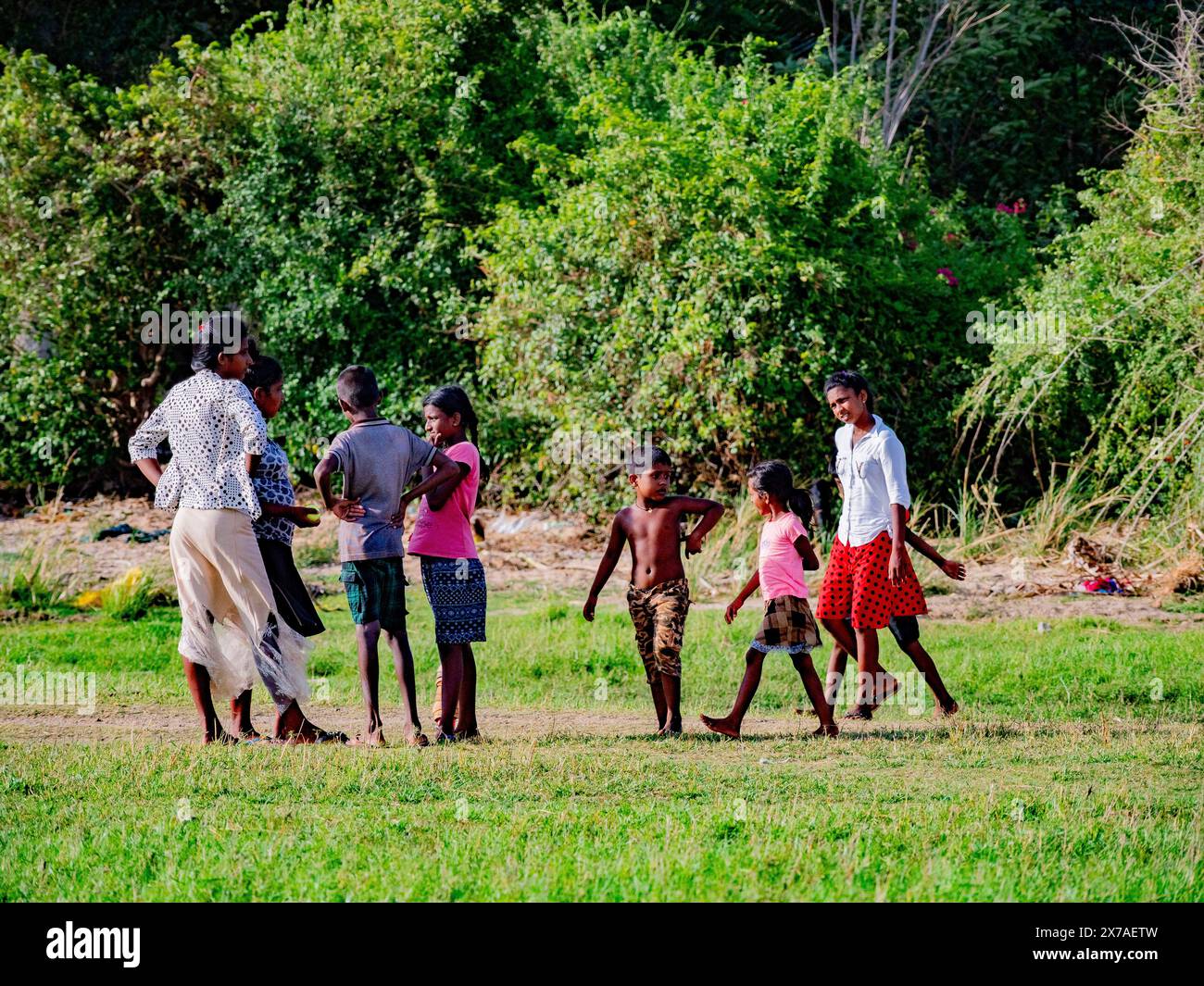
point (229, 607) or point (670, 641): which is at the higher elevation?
point (229, 607)

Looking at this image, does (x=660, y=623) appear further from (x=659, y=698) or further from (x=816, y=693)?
(x=816, y=693)

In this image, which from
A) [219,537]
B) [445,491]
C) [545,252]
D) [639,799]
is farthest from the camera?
[545,252]

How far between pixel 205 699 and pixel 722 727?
2.62 meters

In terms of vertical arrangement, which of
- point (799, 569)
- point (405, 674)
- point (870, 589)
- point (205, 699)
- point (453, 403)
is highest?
point (453, 403)

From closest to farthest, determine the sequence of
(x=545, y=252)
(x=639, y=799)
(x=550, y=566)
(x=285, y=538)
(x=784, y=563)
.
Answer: (x=639, y=799)
(x=285, y=538)
(x=784, y=563)
(x=550, y=566)
(x=545, y=252)

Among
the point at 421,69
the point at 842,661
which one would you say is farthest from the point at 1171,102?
the point at 421,69

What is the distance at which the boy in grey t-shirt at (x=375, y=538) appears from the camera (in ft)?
24.6

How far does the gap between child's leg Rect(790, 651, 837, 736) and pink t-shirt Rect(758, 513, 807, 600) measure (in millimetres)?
337

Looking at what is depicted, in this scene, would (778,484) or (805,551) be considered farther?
(778,484)

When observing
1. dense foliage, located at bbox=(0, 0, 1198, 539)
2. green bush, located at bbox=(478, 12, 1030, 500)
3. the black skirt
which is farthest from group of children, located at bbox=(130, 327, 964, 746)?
green bush, located at bbox=(478, 12, 1030, 500)

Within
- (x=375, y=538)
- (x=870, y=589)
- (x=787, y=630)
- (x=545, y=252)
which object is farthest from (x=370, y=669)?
(x=545, y=252)

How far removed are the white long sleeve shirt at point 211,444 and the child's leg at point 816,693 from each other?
289cm

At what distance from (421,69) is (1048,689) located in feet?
35.9

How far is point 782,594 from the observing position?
8008mm
